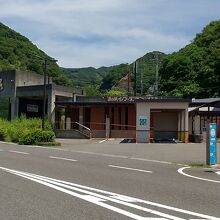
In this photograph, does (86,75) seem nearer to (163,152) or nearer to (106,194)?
(163,152)

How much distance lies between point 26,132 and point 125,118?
12670mm

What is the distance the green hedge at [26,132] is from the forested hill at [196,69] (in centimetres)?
3028

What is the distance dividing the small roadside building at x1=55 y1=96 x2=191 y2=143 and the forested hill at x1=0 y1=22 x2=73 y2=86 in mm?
25002

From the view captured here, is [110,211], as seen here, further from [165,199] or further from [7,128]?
[7,128]

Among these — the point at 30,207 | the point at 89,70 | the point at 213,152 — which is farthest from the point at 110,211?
the point at 89,70

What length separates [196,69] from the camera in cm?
7394

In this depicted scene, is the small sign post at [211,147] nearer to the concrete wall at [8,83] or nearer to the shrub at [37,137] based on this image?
the shrub at [37,137]

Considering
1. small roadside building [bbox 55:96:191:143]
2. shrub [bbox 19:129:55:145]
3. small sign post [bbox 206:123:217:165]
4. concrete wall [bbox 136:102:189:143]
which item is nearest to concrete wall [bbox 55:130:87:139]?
small roadside building [bbox 55:96:191:143]

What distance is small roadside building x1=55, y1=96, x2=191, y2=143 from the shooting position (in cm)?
3819

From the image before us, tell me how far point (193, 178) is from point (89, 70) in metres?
147

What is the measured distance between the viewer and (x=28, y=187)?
1166 cm

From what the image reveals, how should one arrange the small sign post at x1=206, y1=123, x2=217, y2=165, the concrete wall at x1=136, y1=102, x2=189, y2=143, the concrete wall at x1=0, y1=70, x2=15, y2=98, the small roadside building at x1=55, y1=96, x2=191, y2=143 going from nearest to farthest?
the small sign post at x1=206, y1=123, x2=217, y2=165, the concrete wall at x1=136, y1=102, x2=189, y2=143, the small roadside building at x1=55, y1=96, x2=191, y2=143, the concrete wall at x1=0, y1=70, x2=15, y2=98

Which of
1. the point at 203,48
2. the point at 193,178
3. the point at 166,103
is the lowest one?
the point at 193,178

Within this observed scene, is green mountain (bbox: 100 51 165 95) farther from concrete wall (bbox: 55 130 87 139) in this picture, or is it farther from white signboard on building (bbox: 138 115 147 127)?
white signboard on building (bbox: 138 115 147 127)
